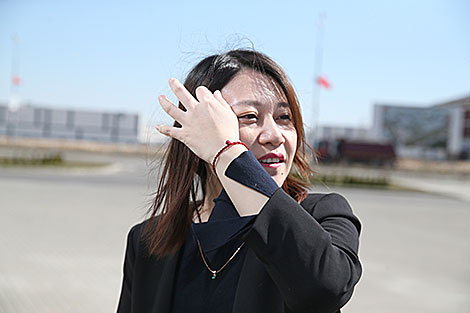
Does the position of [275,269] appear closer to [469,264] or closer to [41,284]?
[41,284]

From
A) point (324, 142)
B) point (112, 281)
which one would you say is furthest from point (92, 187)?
point (324, 142)

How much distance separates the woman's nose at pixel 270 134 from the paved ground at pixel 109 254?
1437 mm

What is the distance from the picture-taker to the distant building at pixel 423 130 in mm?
58500

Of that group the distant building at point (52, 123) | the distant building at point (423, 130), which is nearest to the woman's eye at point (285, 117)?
the distant building at point (423, 130)

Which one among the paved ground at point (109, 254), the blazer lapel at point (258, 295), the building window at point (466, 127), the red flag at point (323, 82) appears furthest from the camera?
the building window at point (466, 127)

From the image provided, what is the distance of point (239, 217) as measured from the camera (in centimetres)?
105

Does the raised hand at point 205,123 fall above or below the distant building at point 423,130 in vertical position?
below

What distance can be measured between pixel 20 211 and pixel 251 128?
9.86 m

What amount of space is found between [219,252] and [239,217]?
0.36 m

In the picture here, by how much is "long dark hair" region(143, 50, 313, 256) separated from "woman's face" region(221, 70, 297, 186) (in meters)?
0.03

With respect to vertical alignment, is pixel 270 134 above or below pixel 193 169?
above

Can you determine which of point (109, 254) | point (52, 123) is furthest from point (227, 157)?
point (52, 123)

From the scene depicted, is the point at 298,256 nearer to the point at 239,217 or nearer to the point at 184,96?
the point at 239,217

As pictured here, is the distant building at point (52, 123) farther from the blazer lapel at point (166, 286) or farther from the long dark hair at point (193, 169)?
the blazer lapel at point (166, 286)
